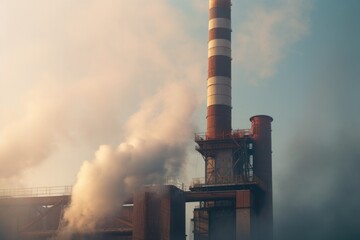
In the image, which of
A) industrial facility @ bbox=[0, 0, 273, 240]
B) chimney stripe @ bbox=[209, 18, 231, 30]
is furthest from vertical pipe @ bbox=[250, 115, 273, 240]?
chimney stripe @ bbox=[209, 18, 231, 30]

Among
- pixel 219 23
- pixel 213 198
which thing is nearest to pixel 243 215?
pixel 213 198

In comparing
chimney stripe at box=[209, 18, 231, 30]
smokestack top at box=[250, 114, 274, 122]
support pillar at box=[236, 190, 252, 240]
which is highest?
chimney stripe at box=[209, 18, 231, 30]

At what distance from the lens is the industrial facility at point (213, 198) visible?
53.5 m

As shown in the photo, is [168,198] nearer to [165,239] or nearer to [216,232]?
[165,239]

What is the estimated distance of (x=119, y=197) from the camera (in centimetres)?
5434

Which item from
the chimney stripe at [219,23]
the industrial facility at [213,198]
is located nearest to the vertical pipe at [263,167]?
the industrial facility at [213,198]

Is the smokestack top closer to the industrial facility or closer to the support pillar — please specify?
the industrial facility

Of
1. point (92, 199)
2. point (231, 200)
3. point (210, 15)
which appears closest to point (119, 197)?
point (92, 199)

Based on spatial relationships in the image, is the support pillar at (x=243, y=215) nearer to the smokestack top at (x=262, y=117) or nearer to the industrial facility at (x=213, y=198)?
the industrial facility at (x=213, y=198)

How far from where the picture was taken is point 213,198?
56.8 m

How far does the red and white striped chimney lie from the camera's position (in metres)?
62.2

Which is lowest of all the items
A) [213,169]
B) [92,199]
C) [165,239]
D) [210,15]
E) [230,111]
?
[165,239]

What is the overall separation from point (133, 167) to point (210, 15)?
753 inches

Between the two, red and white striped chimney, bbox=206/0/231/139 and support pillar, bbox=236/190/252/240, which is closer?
support pillar, bbox=236/190/252/240
